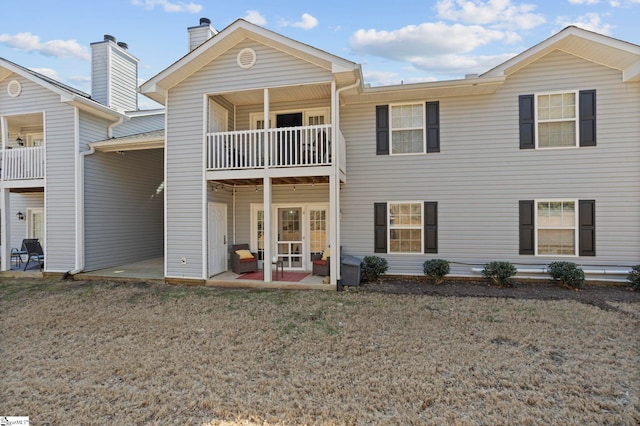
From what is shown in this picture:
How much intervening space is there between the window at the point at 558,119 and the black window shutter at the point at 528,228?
1574 mm

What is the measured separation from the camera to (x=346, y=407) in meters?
3.26

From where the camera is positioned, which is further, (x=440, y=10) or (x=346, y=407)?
(x=440, y=10)

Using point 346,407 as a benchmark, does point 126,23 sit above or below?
above

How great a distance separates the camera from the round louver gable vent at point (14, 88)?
10195mm

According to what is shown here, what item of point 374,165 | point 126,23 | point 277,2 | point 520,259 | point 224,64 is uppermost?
point 277,2

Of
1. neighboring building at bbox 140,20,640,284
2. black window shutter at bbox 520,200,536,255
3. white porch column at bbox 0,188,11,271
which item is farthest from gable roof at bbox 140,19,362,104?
white porch column at bbox 0,188,11,271

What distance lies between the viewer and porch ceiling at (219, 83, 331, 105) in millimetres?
8844

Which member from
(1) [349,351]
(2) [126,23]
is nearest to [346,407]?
(1) [349,351]

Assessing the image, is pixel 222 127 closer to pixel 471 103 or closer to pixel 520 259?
pixel 471 103

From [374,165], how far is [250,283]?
4775mm

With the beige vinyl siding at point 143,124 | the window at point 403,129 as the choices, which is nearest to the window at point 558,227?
the window at point 403,129

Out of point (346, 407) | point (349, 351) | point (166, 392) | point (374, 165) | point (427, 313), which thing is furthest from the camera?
point (374, 165)

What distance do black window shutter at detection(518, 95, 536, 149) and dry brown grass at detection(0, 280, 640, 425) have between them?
13.8ft

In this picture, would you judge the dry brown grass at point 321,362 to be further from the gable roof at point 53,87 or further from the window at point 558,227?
the gable roof at point 53,87
